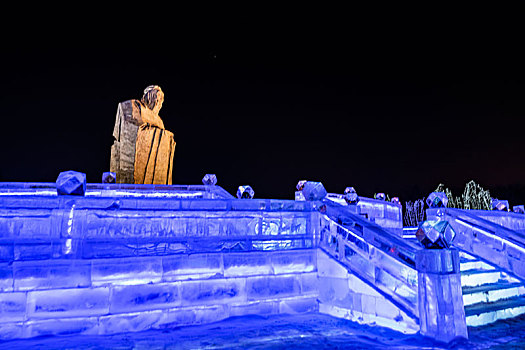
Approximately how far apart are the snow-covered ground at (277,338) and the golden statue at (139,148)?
1072 cm

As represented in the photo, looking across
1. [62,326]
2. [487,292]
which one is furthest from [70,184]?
[487,292]

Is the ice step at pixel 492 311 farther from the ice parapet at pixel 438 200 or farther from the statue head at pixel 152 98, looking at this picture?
the statue head at pixel 152 98

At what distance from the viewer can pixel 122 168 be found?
612 inches

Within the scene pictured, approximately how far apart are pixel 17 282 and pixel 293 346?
12.4ft

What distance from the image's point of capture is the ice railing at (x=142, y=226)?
5.58 metres

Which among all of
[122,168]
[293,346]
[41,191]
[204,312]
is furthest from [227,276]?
[122,168]

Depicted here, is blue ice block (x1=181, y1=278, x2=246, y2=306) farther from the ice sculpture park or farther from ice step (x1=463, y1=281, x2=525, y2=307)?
ice step (x1=463, y1=281, x2=525, y2=307)

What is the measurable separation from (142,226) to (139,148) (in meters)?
9.87

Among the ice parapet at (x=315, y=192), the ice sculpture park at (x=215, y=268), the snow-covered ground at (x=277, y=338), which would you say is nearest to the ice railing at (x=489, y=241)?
the ice sculpture park at (x=215, y=268)

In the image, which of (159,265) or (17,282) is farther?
(159,265)

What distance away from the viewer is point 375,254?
6.20m

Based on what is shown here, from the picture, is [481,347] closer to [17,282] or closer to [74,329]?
[74,329]

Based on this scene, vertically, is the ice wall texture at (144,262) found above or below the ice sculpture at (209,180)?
below

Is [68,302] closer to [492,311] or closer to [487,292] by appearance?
[492,311]
